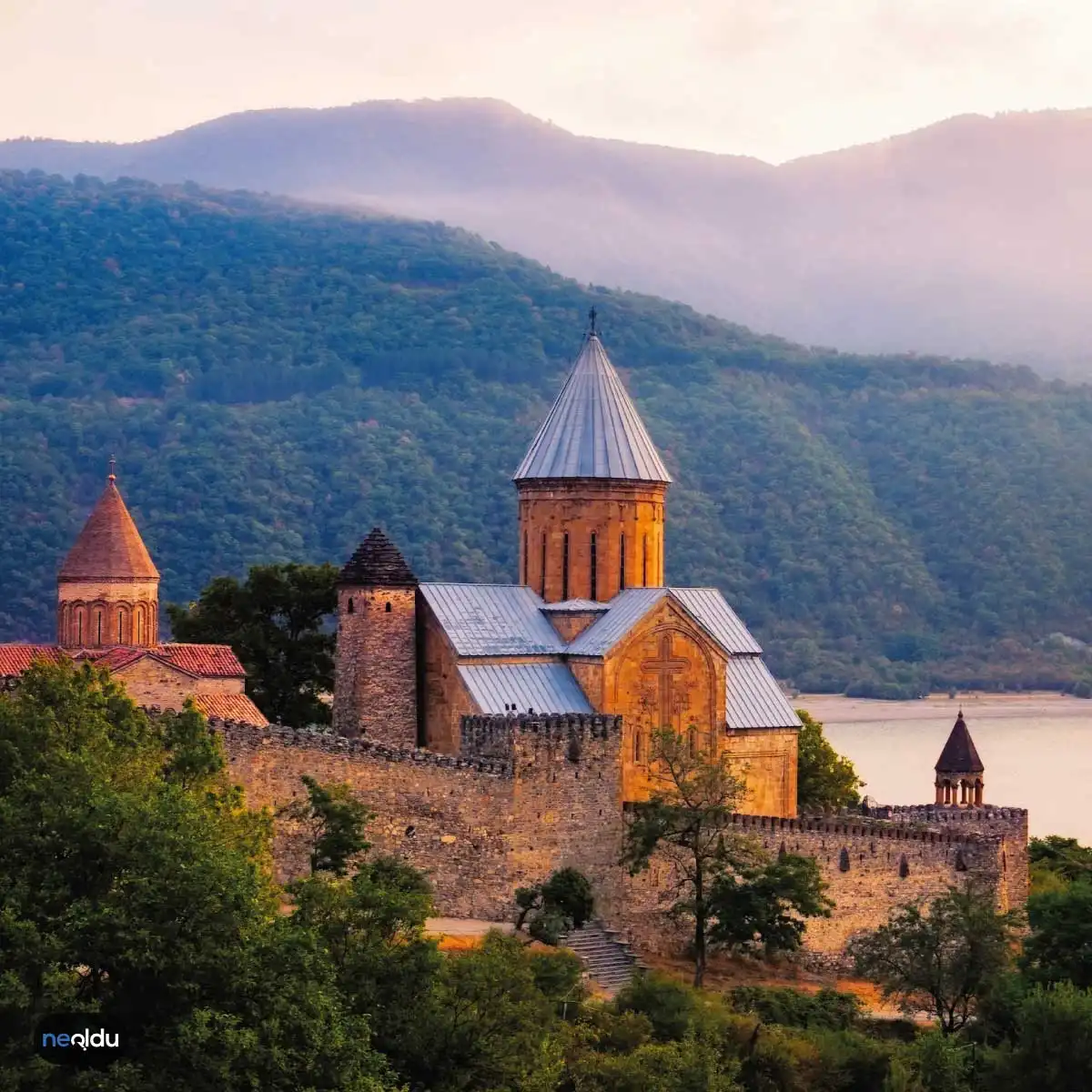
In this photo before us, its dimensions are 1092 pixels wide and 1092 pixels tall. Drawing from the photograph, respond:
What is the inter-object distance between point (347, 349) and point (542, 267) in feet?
88.7

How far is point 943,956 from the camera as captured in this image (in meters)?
24.9

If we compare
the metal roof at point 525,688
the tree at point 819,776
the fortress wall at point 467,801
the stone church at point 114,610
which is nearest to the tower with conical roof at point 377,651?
the metal roof at point 525,688

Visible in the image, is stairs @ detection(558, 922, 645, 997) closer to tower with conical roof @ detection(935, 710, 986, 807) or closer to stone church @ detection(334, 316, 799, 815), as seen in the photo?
stone church @ detection(334, 316, 799, 815)

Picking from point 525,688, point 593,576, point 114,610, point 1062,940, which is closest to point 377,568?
point 525,688

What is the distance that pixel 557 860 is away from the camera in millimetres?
24469

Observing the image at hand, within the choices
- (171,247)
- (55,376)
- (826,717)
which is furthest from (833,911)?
(171,247)

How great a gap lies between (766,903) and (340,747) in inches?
198

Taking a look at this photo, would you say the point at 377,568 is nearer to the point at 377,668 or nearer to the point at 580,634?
the point at 377,668

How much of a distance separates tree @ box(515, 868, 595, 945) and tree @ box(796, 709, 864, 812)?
865cm

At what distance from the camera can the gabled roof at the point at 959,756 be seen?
3266 centimetres

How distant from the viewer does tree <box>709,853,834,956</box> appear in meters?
24.3

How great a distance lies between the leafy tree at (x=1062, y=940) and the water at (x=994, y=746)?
1995cm

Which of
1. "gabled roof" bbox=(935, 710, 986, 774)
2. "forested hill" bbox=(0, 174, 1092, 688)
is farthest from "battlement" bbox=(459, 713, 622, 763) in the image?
"forested hill" bbox=(0, 174, 1092, 688)

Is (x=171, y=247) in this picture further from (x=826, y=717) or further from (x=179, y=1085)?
(x=179, y=1085)
